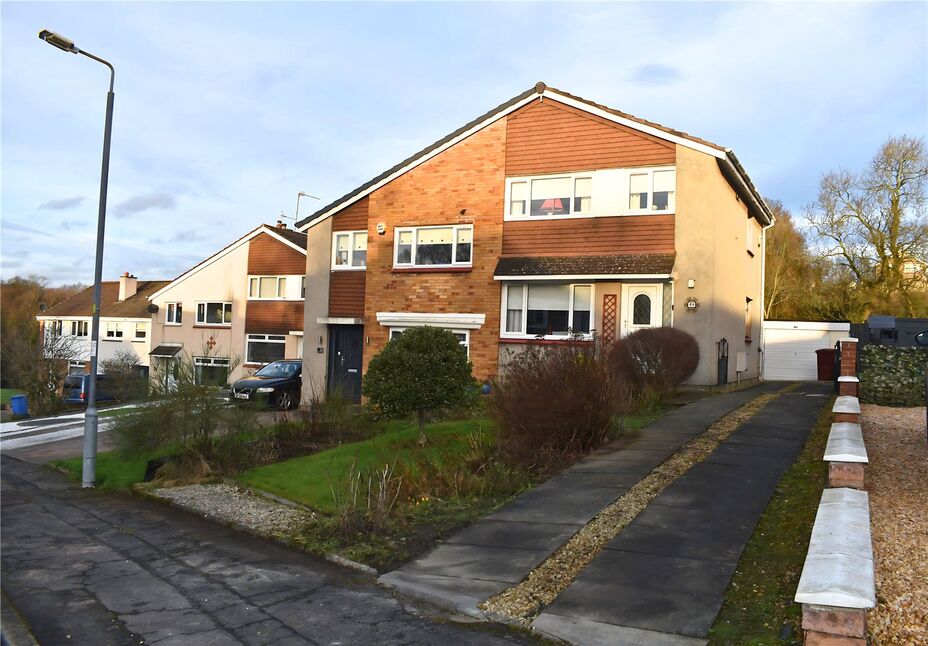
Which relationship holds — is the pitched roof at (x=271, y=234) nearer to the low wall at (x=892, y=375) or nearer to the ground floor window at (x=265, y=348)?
the ground floor window at (x=265, y=348)

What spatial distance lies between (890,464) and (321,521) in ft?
23.0

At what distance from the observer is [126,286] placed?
49031 mm

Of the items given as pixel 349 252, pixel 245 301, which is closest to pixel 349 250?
pixel 349 252

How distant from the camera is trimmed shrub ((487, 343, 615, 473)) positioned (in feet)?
35.0

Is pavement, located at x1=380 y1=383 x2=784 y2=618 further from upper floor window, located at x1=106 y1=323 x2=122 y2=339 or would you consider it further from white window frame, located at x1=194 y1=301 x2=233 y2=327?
upper floor window, located at x1=106 y1=323 x2=122 y2=339

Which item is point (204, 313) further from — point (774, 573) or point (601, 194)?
point (774, 573)

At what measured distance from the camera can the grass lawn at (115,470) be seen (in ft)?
43.6

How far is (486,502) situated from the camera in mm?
9094

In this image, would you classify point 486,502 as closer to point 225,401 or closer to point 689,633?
point 689,633

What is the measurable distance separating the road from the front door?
509 inches

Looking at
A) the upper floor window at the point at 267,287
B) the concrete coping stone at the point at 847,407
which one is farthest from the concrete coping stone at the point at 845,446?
the upper floor window at the point at 267,287

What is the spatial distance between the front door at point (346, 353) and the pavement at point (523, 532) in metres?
13.0

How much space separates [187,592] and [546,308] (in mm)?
14701

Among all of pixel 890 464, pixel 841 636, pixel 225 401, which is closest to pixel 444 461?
pixel 225 401
